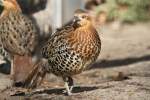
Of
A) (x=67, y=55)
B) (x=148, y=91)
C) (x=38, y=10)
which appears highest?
(x=38, y=10)

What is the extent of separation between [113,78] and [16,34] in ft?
4.80

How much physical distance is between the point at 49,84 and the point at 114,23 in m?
6.50

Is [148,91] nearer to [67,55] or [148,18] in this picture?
[67,55]

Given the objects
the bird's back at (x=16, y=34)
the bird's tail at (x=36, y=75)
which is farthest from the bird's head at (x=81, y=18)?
the bird's back at (x=16, y=34)

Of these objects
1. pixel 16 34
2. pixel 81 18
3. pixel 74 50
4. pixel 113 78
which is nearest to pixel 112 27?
pixel 113 78

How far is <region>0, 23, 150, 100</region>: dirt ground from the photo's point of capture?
26.4 ft

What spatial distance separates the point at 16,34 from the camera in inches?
376

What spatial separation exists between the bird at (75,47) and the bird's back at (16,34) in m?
1.41

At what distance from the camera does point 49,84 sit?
9.24 m

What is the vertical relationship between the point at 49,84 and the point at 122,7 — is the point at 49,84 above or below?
below

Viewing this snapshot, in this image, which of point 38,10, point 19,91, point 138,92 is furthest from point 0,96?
point 38,10

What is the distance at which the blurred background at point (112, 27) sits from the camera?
10527 mm

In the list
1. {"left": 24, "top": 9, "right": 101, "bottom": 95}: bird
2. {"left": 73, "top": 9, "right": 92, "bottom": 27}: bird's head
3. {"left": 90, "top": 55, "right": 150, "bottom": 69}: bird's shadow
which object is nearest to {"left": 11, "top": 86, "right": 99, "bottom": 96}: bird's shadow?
{"left": 24, "top": 9, "right": 101, "bottom": 95}: bird

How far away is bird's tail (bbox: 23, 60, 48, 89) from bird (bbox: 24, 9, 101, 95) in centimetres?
20
